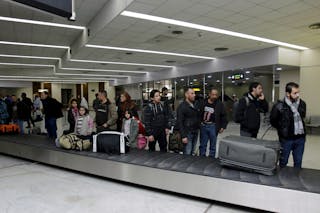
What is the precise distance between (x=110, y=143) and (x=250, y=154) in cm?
227

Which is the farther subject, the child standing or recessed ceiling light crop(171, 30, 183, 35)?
recessed ceiling light crop(171, 30, 183, 35)

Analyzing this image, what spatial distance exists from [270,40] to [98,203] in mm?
7254

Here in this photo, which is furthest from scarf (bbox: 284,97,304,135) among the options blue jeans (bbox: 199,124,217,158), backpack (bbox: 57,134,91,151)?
backpack (bbox: 57,134,91,151)

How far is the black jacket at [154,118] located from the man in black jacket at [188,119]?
13.4 inches

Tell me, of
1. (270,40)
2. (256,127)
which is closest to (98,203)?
(256,127)

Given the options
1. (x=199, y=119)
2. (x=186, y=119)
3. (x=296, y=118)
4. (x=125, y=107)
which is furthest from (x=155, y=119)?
(x=296, y=118)

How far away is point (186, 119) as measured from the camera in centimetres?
415

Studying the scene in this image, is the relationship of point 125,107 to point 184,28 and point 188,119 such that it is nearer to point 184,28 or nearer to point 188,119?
point 188,119

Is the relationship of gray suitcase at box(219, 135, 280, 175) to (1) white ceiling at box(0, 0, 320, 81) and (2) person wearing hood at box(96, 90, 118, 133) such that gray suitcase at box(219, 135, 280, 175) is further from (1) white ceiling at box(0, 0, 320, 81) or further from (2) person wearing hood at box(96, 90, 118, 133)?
(1) white ceiling at box(0, 0, 320, 81)

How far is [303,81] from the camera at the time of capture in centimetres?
939

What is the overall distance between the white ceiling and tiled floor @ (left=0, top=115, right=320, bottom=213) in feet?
8.96

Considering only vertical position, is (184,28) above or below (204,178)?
above

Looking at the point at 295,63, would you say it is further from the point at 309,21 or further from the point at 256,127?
the point at 256,127

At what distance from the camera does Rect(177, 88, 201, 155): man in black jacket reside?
409 centimetres
